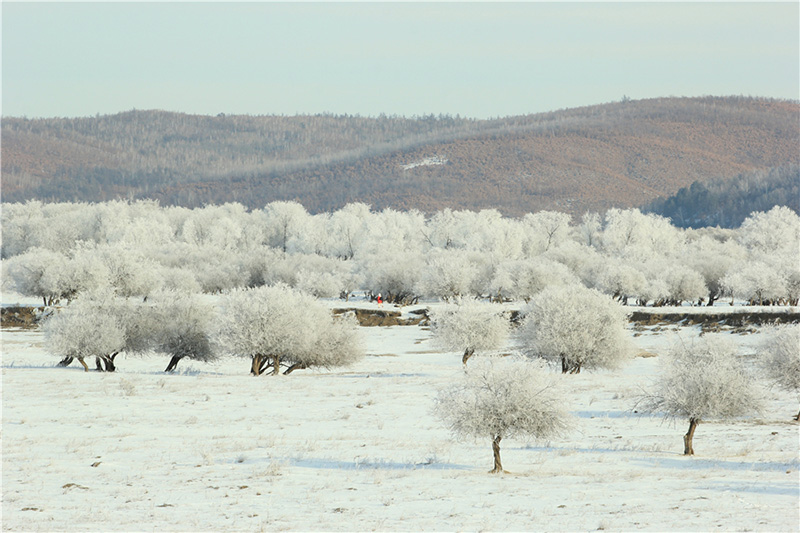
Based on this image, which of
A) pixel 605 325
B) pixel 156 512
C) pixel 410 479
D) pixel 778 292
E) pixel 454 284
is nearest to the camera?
pixel 156 512

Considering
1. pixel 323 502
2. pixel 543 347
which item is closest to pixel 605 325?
pixel 543 347

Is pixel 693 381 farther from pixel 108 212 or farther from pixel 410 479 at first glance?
pixel 108 212

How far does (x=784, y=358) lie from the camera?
2550 cm

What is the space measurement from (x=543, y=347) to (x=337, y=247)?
8803 centimetres

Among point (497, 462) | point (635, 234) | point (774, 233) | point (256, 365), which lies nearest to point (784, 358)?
point (497, 462)

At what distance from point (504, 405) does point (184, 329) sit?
26.4 metres

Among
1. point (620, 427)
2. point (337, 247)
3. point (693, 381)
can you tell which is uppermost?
point (337, 247)

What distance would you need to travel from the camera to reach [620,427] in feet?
81.1

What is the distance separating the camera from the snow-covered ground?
14172 millimetres

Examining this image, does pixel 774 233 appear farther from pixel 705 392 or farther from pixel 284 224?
pixel 705 392

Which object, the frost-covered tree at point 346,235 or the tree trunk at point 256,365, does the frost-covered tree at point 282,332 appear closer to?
the tree trunk at point 256,365

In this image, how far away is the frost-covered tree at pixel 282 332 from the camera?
38.2 m

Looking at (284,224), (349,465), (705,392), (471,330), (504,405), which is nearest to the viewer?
(504,405)

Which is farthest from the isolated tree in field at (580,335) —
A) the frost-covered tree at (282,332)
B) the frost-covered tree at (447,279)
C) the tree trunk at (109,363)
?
the frost-covered tree at (447,279)
